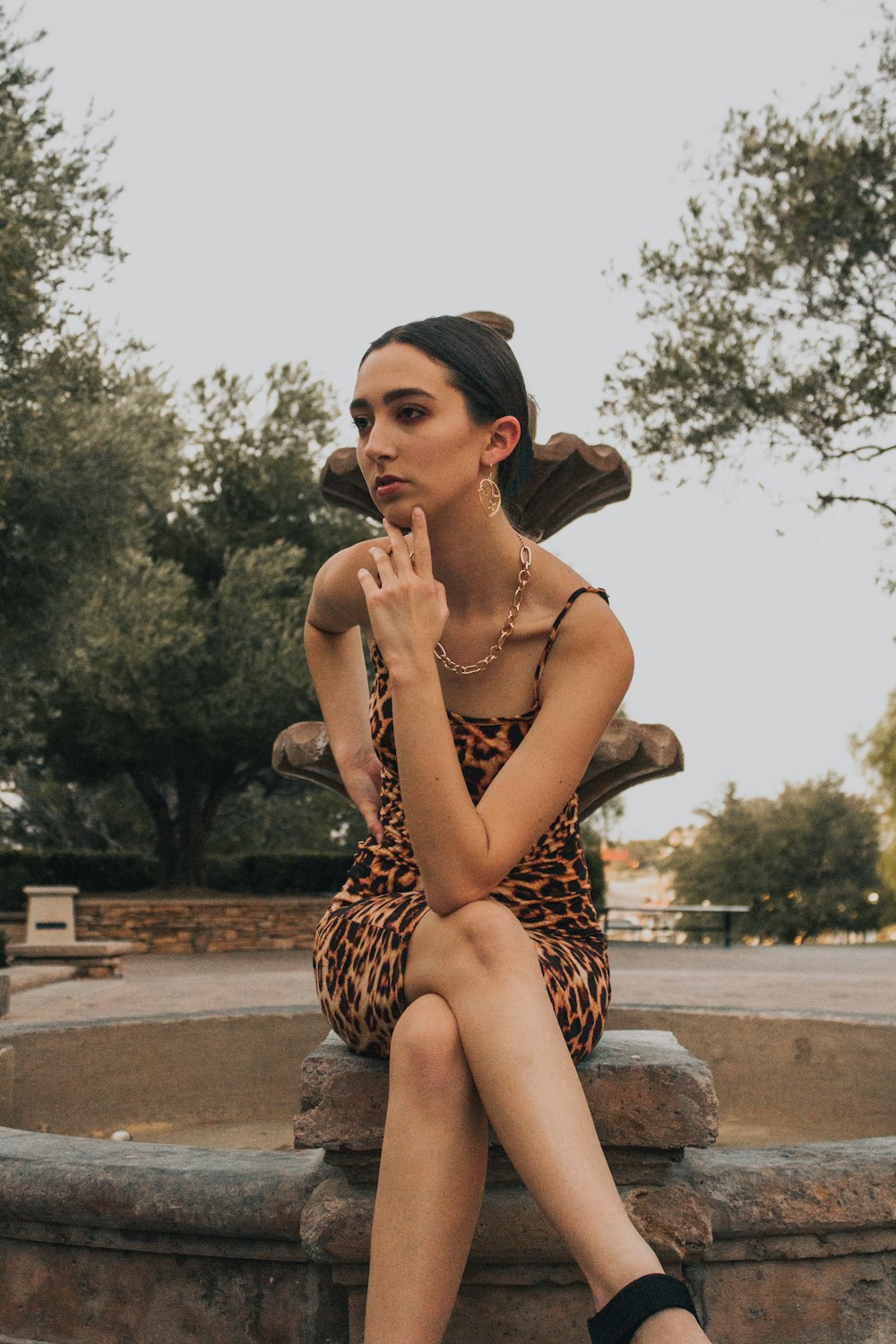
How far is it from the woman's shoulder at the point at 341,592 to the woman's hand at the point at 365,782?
30 centimetres

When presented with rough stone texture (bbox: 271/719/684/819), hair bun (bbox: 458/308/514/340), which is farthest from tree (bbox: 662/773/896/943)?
hair bun (bbox: 458/308/514/340)

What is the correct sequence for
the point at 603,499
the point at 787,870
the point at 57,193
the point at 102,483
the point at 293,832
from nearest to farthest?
the point at 603,499 → the point at 57,193 → the point at 102,483 → the point at 293,832 → the point at 787,870

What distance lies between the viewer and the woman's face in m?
2.28

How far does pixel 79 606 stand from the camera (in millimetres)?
16203

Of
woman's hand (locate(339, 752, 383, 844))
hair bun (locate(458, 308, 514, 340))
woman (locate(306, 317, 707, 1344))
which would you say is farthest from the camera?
hair bun (locate(458, 308, 514, 340))

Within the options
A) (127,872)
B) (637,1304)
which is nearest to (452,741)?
(637,1304)

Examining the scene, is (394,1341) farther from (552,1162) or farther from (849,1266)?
(849,1266)

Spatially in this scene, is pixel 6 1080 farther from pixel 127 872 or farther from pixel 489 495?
pixel 127 872

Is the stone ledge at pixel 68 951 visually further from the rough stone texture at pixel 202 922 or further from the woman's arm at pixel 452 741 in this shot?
the woman's arm at pixel 452 741

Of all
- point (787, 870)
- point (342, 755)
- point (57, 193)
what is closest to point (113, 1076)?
point (342, 755)

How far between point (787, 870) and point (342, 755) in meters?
34.9

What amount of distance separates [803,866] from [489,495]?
35.3 metres

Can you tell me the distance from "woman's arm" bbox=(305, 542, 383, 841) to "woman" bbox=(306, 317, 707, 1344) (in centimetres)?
1

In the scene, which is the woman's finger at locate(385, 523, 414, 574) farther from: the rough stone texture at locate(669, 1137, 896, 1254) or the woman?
the rough stone texture at locate(669, 1137, 896, 1254)
